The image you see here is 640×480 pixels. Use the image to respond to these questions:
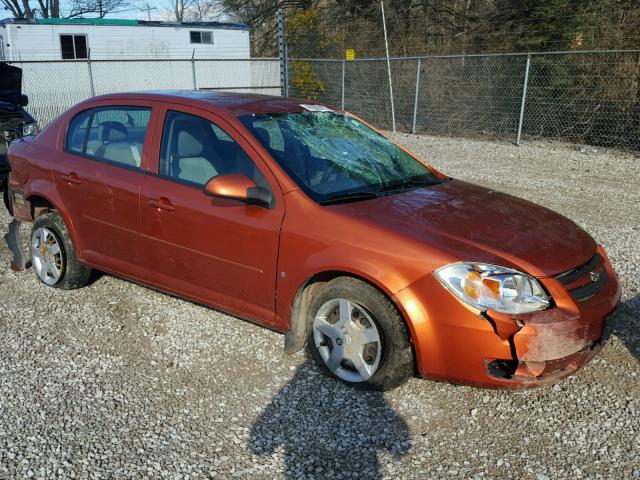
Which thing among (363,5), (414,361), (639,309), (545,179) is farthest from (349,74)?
(414,361)

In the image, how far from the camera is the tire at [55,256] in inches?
198

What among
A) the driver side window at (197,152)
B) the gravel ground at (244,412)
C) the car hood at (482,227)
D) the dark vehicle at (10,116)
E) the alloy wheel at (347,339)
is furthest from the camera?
the dark vehicle at (10,116)

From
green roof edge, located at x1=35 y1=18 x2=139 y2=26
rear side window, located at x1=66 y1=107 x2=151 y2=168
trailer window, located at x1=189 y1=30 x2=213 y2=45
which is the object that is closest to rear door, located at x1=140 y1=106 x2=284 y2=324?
rear side window, located at x1=66 y1=107 x2=151 y2=168

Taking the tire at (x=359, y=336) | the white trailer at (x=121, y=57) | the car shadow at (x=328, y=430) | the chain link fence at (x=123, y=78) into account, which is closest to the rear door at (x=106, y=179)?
the tire at (x=359, y=336)

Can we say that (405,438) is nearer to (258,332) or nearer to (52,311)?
(258,332)

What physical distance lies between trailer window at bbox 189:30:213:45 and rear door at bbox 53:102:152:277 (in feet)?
70.3

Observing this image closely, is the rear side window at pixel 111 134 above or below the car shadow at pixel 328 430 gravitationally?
above

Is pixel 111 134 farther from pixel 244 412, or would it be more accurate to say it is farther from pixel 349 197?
pixel 244 412

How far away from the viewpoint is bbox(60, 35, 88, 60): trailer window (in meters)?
23.0

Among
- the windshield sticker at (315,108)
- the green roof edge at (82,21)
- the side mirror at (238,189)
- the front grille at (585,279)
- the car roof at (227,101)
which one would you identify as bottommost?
the front grille at (585,279)

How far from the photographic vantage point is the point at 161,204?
13.7ft

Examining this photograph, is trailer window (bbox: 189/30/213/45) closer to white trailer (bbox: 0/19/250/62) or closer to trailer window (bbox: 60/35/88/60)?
white trailer (bbox: 0/19/250/62)

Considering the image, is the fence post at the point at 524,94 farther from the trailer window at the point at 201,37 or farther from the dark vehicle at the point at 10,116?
the trailer window at the point at 201,37

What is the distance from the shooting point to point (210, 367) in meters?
3.95
